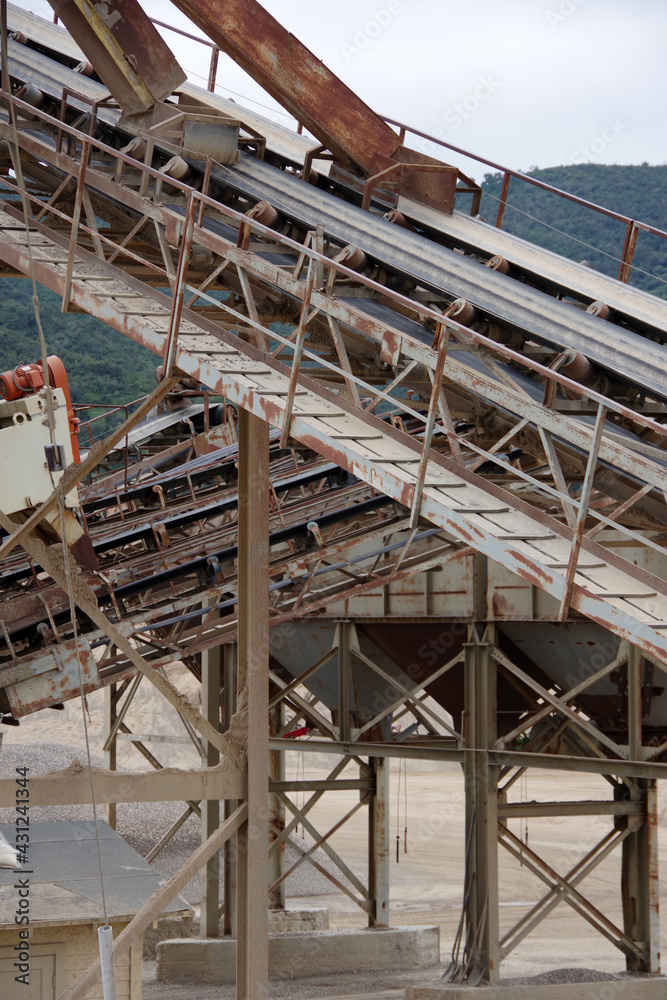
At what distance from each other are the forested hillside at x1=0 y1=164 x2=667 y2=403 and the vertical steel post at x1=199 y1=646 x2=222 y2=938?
19365mm

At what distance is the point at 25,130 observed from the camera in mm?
11516

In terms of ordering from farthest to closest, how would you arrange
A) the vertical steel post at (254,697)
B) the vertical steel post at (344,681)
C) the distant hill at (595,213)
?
the distant hill at (595,213), the vertical steel post at (344,681), the vertical steel post at (254,697)

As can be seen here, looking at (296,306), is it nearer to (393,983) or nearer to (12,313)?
(393,983)

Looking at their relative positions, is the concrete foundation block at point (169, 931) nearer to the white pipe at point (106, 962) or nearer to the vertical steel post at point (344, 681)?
the vertical steel post at point (344, 681)

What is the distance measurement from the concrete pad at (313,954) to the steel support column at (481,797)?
3993 mm

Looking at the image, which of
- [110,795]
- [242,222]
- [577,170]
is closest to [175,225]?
[242,222]

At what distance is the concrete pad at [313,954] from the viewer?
18203 mm

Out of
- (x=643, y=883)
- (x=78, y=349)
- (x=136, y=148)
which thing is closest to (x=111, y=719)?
(x=643, y=883)

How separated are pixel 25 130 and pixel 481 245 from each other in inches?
187

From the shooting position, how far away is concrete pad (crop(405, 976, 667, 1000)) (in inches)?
590

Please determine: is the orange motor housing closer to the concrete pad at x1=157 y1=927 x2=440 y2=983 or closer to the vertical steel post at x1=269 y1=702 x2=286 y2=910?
the vertical steel post at x1=269 y1=702 x2=286 y2=910

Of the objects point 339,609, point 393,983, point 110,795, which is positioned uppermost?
point 339,609

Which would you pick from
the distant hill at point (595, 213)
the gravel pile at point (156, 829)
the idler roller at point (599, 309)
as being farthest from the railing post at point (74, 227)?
the distant hill at point (595, 213)

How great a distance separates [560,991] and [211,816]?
625 centimetres
